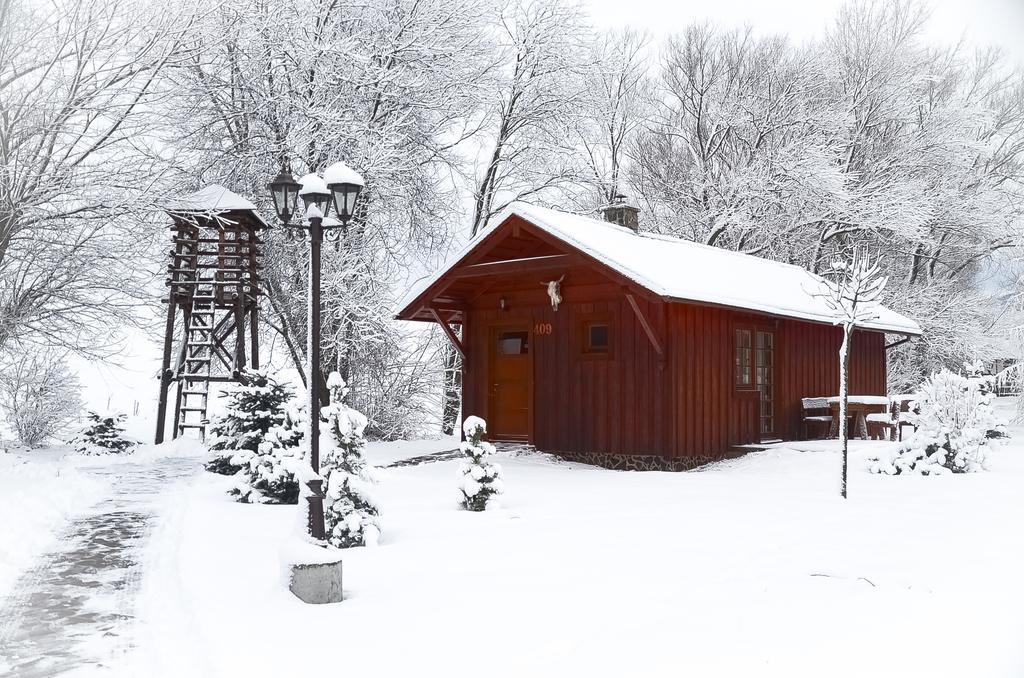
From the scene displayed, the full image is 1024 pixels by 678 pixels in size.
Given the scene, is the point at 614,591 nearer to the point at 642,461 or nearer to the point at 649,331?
the point at 649,331

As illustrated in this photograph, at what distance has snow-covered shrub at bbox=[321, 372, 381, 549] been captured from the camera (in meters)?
7.65

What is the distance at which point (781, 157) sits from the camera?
906 inches

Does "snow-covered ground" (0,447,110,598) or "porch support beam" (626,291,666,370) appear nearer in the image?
"snow-covered ground" (0,447,110,598)

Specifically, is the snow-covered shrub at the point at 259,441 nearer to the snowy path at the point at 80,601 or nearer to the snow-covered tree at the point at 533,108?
the snowy path at the point at 80,601

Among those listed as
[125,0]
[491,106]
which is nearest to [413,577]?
[125,0]

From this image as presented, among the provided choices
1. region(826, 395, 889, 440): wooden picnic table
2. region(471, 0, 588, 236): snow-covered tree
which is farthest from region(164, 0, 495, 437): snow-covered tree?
region(826, 395, 889, 440): wooden picnic table

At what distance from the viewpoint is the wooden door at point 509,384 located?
609 inches

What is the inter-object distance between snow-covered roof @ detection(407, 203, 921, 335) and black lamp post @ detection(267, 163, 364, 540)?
18.6 ft

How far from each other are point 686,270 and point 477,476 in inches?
249

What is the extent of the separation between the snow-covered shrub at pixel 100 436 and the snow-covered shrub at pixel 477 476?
398 inches

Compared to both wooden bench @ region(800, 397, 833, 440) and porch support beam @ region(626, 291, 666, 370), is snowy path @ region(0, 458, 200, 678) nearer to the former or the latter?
porch support beam @ region(626, 291, 666, 370)

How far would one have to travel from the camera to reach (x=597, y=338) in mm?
14523

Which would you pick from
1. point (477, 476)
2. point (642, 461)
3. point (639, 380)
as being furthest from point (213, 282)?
point (477, 476)

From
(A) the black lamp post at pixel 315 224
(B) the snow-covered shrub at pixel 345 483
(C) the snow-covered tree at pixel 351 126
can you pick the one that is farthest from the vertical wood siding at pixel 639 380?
(A) the black lamp post at pixel 315 224
